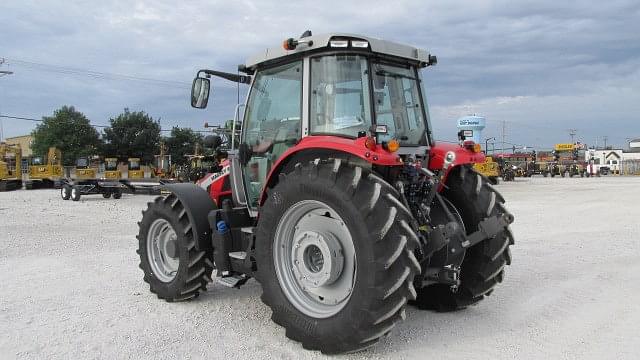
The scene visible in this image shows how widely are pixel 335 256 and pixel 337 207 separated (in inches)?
18.6

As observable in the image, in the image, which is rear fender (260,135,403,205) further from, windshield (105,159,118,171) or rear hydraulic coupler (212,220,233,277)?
windshield (105,159,118,171)

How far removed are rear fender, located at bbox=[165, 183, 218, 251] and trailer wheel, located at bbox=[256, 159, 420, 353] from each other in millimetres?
1120

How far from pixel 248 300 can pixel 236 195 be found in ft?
3.91

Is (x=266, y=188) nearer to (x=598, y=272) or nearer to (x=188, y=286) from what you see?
(x=188, y=286)

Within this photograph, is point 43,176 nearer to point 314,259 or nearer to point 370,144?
point 314,259

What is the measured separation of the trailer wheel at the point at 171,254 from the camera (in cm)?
561

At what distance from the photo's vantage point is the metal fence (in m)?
62.2

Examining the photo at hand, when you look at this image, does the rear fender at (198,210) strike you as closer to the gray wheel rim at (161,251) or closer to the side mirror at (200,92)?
the gray wheel rim at (161,251)

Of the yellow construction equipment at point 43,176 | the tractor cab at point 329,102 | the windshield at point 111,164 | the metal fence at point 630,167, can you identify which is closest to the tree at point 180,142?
the windshield at point 111,164

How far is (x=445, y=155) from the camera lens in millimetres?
5055

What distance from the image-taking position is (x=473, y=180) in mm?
5312

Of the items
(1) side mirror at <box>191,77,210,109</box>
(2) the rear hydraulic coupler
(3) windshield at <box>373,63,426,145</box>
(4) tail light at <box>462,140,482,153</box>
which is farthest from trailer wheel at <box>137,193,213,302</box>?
(4) tail light at <box>462,140,482,153</box>

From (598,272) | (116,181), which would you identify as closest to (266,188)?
(598,272)

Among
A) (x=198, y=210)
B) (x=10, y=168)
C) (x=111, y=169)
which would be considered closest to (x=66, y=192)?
(x=10, y=168)
